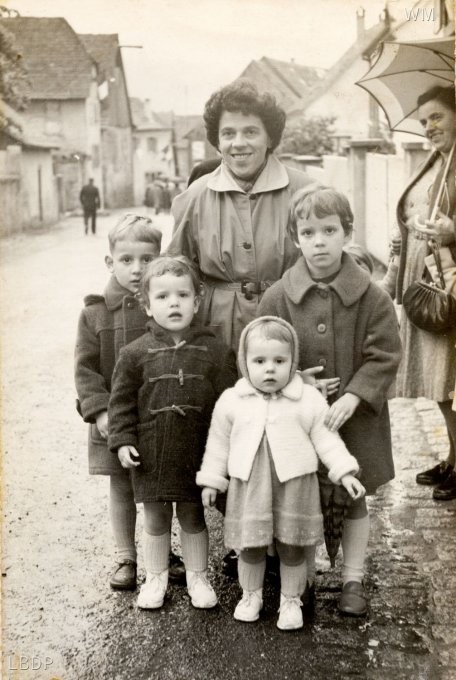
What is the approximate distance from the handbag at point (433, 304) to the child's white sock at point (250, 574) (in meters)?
1.54

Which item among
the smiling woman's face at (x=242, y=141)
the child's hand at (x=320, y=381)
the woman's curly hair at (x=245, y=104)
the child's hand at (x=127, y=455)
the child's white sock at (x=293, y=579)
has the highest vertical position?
the woman's curly hair at (x=245, y=104)

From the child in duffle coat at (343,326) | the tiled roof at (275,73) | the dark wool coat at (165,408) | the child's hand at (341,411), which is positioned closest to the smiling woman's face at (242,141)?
the tiled roof at (275,73)

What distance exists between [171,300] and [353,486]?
0.97 meters

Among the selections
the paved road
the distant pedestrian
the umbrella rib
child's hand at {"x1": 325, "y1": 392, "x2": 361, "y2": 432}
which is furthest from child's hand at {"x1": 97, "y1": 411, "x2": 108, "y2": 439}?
the distant pedestrian

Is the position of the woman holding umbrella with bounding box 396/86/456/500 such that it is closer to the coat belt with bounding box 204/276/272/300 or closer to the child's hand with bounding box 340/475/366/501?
the coat belt with bounding box 204/276/272/300

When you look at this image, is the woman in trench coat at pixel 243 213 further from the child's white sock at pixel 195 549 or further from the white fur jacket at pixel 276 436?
the child's white sock at pixel 195 549

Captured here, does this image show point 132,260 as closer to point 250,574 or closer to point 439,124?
point 250,574

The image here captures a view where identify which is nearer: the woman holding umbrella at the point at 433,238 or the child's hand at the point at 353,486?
the child's hand at the point at 353,486

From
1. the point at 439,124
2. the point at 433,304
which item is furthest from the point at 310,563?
the point at 439,124

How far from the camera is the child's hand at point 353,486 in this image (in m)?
3.32

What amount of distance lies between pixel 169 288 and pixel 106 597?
1.32 m

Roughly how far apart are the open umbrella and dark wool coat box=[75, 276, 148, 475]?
157cm

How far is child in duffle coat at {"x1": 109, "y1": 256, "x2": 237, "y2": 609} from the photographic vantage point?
347 cm

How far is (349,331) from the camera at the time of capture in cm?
354
